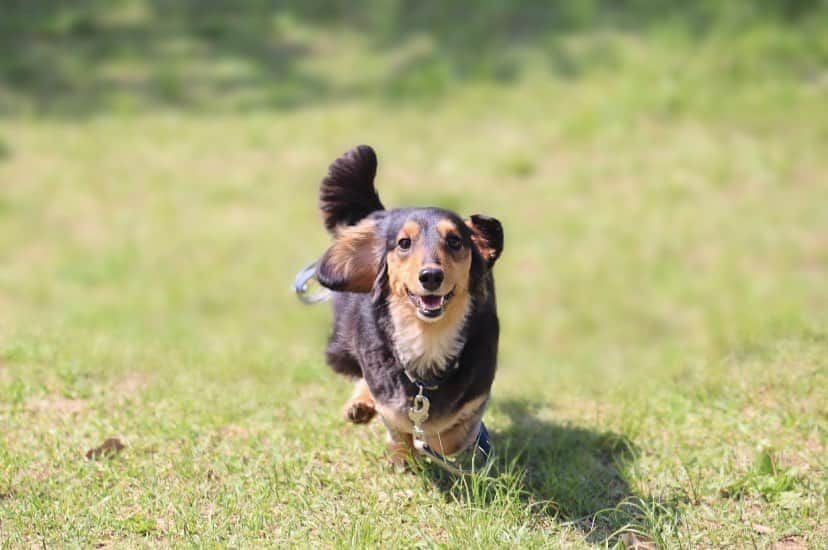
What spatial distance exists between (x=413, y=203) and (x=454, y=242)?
6.16 metres

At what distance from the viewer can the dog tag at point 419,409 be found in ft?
11.7

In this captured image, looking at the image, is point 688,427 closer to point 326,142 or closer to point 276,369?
point 276,369

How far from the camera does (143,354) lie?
19.2 ft

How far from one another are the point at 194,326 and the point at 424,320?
4.87 meters

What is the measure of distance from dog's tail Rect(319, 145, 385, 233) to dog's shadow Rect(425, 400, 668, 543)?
1.11 meters

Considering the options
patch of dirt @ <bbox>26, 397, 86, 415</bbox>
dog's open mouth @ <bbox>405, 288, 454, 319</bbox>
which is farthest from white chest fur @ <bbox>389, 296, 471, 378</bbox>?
patch of dirt @ <bbox>26, 397, 86, 415</bbox>

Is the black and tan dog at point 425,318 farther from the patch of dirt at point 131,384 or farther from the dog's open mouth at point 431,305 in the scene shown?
the patch of dirt at point 131,384

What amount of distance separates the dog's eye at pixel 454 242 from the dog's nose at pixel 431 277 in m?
0.17

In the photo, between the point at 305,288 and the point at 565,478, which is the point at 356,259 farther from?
the point at 565,478

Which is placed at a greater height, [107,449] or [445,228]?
[445,228]

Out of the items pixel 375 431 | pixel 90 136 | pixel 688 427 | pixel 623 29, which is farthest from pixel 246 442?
pixel 623 29

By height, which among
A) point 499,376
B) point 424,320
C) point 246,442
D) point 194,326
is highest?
point 424,320

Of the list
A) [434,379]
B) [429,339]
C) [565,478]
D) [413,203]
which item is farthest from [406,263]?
[413,203]

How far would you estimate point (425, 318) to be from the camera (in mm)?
3422
